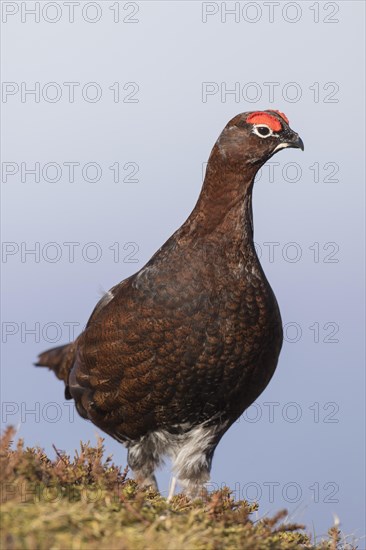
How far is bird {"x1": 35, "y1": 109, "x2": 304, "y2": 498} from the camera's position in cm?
648

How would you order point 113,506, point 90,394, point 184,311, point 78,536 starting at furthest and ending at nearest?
1. point 90,394
2. point 184,311
3. point 113,506
4. point 78,536

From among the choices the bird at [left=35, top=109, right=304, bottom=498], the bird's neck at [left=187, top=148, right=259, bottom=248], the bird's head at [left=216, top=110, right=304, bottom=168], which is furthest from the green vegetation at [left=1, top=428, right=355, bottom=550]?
the bird's head at [left=216, top=110, right=304, bottom=168]

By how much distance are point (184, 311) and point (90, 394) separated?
1531 millimetres

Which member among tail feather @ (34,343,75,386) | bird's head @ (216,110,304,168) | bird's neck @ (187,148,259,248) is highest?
bird's head @ (216,110,304,168)

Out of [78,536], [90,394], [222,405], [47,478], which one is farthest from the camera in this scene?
[90,394]

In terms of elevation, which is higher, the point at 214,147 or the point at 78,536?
the point at 214,147

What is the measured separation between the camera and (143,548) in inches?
133

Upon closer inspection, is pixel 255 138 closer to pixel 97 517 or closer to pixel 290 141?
pixel 290 141

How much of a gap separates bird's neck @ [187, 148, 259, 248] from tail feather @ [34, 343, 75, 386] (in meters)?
2.48

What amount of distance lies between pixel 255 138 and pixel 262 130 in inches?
3.7

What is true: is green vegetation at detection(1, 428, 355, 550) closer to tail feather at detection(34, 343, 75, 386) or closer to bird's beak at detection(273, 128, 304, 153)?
bird's beak at detection(273, 128, 304, 153)

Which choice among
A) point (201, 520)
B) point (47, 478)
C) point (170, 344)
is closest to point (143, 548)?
point (201, 520)

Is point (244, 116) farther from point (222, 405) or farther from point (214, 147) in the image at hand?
point (222, 405)

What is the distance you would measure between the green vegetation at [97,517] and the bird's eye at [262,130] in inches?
118
